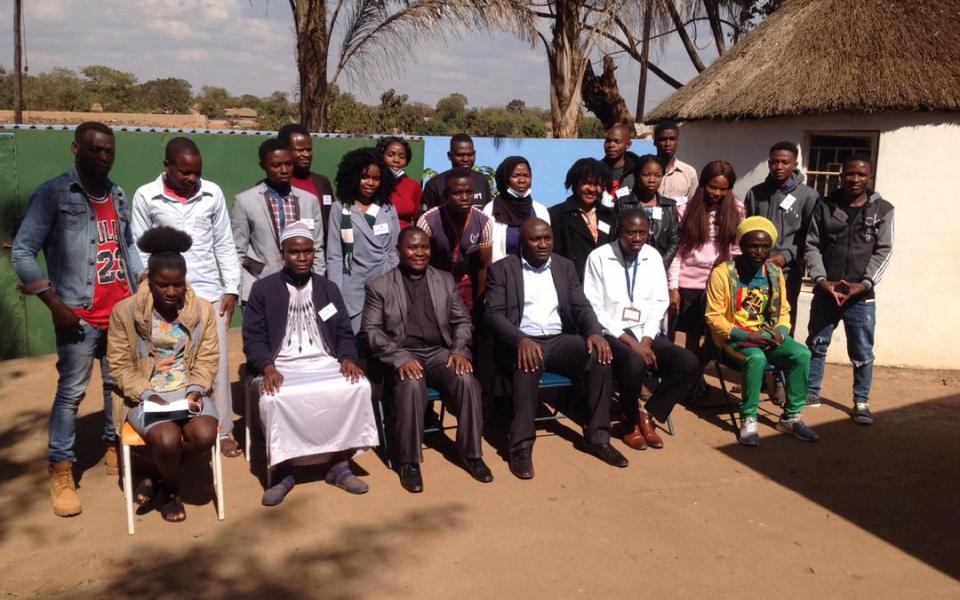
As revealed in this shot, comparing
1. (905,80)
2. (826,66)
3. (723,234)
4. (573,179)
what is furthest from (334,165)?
(905,80)

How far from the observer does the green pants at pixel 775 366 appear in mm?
5953

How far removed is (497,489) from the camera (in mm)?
5039

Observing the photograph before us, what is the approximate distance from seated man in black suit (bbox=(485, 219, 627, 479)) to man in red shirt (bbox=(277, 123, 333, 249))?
1.40 metres

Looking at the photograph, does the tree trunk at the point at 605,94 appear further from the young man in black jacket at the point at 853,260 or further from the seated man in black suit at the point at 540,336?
the seated man in black suit at the point at 540,336

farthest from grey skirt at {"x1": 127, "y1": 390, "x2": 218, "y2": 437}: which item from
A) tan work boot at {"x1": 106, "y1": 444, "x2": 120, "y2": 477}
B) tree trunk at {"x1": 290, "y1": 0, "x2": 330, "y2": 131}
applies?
tree trunk at {"x1": 290, "y1": 0, "x2": 330, "y2": 131}

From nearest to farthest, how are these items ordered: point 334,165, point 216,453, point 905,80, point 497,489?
1. point 216,453
2. point 497,489
3. point 905,80
4. point 334,165

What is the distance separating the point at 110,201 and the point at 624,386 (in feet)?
11.5

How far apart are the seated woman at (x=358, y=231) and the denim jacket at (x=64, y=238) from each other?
167 centimetres

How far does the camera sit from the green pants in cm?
595

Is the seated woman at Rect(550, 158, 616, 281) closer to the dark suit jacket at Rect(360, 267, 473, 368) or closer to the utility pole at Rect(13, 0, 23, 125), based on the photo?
the dark suit jacket at Rect(360, 267, 473, 368)

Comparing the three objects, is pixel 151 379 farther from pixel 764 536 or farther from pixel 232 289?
pixel 764 536

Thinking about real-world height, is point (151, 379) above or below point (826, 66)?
below

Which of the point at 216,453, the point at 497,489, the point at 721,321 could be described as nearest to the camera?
the point at 216,453

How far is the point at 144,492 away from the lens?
4590mm
